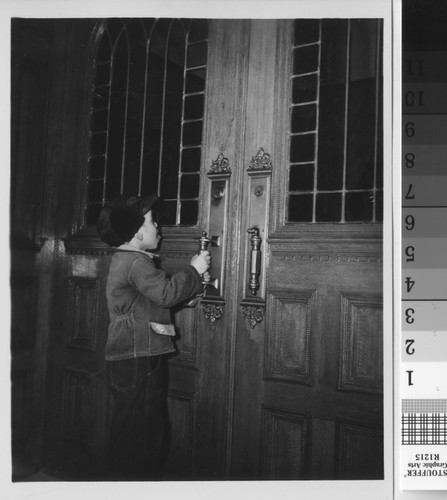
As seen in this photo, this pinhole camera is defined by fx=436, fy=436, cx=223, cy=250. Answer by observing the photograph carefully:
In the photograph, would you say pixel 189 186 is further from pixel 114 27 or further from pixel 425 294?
pixel 425 294

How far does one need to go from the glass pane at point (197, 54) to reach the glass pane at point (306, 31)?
0.16 metres

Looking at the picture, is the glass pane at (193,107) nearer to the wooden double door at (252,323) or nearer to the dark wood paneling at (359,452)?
the wooden double door at (252,323)

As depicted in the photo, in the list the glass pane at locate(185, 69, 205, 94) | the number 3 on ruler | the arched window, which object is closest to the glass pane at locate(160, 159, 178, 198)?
the arched window

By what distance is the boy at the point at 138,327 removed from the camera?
2.49ft

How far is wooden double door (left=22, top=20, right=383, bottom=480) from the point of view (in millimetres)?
738

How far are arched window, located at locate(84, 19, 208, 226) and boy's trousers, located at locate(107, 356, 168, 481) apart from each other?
10.3 inches

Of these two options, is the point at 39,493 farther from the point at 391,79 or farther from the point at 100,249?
the point at 391,79

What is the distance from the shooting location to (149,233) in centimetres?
76

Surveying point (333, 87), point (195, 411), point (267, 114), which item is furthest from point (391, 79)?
point (195, 411)

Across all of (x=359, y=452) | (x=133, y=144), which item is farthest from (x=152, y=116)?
(x=359, y=452)

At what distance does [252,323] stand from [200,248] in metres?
0.16

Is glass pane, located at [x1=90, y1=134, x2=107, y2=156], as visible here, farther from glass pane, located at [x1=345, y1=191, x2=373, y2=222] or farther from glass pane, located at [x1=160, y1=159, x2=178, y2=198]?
glass pane, located at [x1=345, y1=191, x2=373, y2=222]

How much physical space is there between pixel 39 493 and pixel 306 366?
51 cm

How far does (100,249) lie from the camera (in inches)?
30.4
